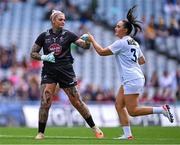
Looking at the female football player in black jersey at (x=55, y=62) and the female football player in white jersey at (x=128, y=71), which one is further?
the female football player in black jersey at (x=55, y=62)

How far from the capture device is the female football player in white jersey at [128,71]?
17.0 m

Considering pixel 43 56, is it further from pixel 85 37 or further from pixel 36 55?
pixel 85 37

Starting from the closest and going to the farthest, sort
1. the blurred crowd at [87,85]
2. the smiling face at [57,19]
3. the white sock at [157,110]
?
the white sock at [157,110] < the smiling face at [57,19] < the blurred crowd at [87,85]

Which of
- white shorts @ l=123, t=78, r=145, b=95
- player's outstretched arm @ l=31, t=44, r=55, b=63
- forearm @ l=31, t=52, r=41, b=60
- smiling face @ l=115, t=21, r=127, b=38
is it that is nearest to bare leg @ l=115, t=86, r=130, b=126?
white shorts @ l=123, t=78, r=145, b=95

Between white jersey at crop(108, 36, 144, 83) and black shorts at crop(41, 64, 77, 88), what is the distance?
1035mm

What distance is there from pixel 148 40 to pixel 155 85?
4.03 m

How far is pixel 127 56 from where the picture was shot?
17.1 m

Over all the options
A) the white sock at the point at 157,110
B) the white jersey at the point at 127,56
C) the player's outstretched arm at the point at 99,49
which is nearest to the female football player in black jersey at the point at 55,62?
the player's outstretched arm at the point at 99,49

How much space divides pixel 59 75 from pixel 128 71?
1.42 m

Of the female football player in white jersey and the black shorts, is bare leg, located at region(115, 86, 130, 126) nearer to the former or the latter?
the female football player in white jersey

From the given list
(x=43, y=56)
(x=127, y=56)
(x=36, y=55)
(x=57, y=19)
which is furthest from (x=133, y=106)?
(x=57, y=19)

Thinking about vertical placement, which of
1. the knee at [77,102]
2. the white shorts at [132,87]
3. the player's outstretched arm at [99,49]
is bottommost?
the knee at [77,102]

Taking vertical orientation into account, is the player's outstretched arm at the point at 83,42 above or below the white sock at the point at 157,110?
above

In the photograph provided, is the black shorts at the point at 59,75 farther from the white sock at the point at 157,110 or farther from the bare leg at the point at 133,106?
the white sock at the point at 157,110
